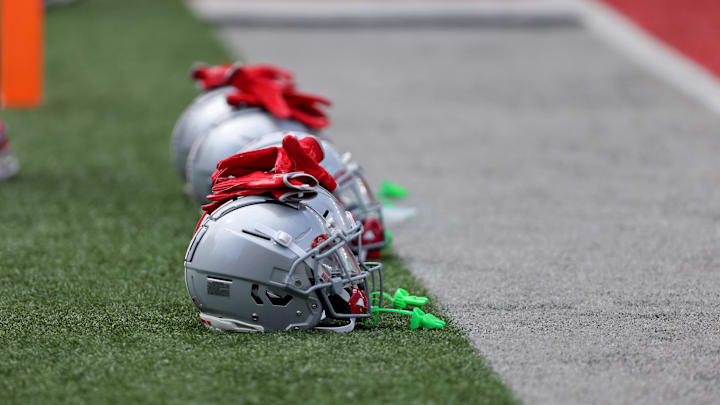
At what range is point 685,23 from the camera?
11.2 m

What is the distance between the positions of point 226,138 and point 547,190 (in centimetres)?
195

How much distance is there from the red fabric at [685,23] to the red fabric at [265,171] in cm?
623

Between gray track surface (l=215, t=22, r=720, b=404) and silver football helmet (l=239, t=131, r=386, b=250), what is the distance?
0.68 feet

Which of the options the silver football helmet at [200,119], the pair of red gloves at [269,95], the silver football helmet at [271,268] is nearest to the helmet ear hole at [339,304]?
the silver football helmet at [271,268]

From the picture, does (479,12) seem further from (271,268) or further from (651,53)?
(271,268)

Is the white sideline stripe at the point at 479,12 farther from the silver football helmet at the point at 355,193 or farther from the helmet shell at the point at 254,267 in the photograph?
the helmet shell at the point at 254,267

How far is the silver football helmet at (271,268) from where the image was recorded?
3119 mm

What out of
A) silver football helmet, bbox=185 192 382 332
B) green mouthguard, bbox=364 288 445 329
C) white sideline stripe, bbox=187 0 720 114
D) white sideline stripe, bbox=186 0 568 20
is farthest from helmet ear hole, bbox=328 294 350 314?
white sideline stripe, bbox=186 0 568 20

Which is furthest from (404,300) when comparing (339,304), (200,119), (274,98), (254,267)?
(200,119)

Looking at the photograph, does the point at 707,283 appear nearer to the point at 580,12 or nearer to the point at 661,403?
the point at 661,403

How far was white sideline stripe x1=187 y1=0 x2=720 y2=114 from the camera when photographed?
981 centimetres

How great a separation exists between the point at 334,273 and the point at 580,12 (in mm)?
8534

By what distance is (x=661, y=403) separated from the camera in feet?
9.17

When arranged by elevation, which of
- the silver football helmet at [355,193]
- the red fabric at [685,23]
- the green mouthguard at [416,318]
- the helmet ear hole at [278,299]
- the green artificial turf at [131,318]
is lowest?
the green artificial turf at [131,318]
